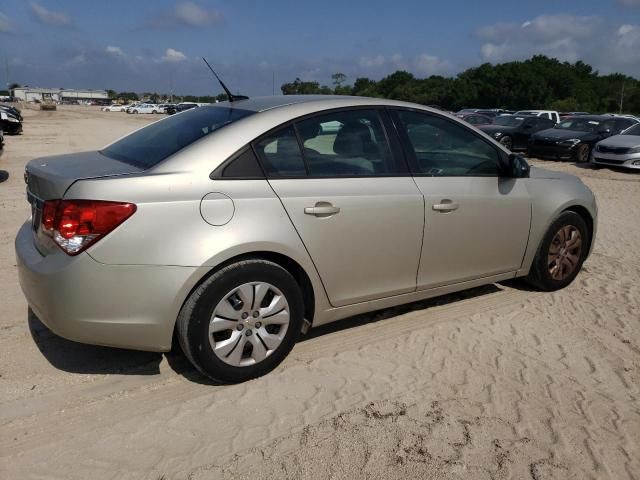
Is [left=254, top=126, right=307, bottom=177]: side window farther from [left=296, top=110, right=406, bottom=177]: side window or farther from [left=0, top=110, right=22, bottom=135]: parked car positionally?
[left=0, top=110, right=22, bottom=135]: parked car

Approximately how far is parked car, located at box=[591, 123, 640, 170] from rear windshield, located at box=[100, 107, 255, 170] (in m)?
14.7

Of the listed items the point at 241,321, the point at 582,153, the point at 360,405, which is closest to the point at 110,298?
the point at 241,321

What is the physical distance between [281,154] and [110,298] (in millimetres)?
1292

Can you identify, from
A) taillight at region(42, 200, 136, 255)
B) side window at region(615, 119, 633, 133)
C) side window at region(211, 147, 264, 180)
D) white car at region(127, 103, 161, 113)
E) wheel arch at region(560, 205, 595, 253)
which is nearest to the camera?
taillight at region(42, 200, 136, 255)

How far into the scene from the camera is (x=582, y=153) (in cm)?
1773

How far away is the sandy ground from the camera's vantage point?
2.70 metres

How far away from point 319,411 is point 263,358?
0.49 meters

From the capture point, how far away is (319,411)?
123 inches

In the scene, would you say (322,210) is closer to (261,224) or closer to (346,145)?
(261,224)

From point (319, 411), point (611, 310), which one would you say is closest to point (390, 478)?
point (319, 411)

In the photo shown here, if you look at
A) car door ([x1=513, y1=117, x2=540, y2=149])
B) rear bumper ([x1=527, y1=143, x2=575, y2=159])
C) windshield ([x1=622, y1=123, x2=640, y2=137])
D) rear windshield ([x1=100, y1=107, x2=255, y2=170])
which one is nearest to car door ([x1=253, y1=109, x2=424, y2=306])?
rear windshield ([x1=100, y1=107, x2=255, y2=170])

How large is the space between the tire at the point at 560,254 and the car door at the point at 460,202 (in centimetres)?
39

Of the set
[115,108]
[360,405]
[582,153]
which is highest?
[115,108]

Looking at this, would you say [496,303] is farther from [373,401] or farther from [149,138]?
[149,138]
